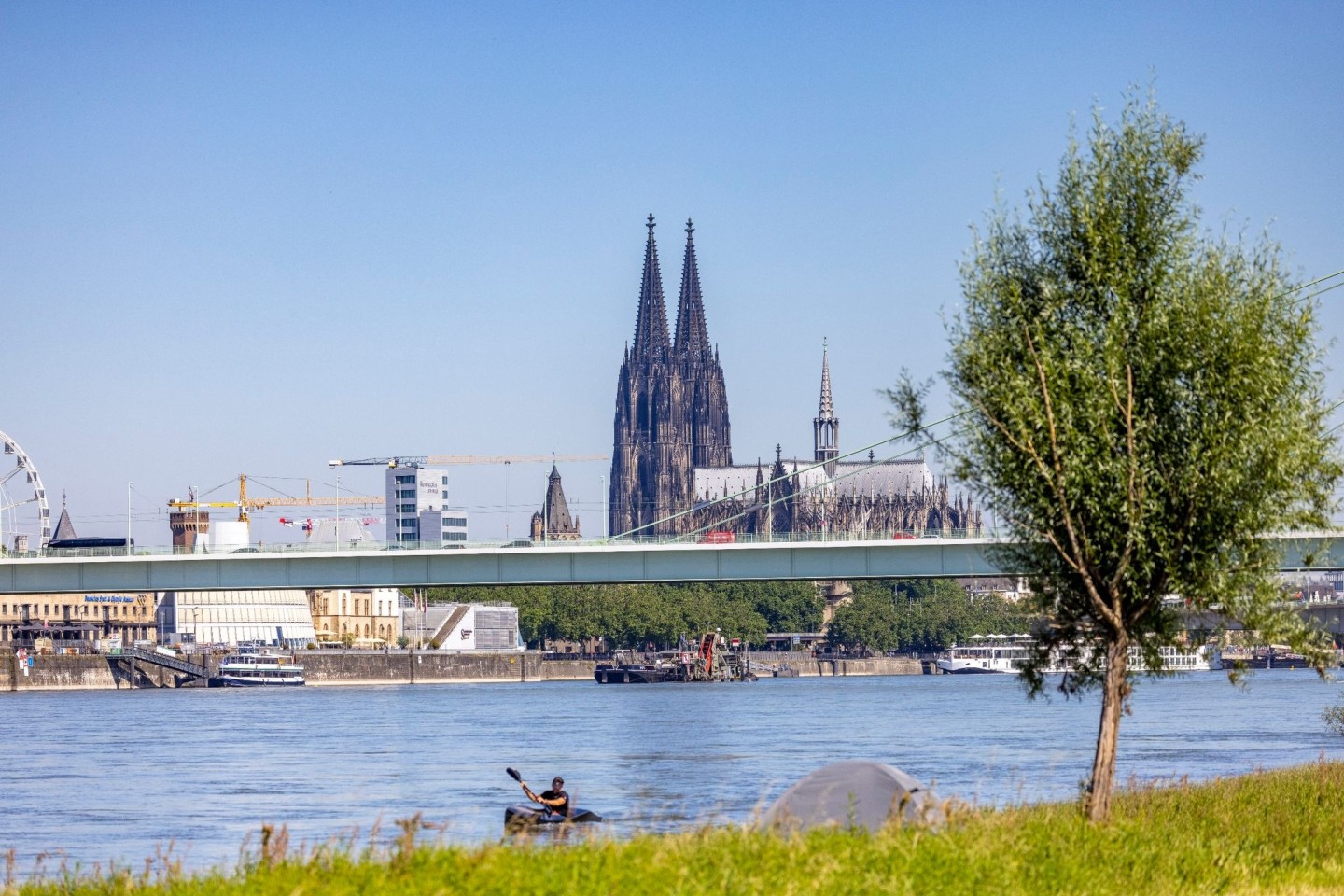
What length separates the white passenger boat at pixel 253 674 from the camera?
475ft

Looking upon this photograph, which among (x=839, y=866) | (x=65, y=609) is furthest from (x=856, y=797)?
(x=65, y=609)

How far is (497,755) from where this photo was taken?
5684 centimetres

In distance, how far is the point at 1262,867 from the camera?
1952 cm

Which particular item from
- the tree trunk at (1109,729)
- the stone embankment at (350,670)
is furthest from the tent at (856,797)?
→ the stone embankment at (350,670)

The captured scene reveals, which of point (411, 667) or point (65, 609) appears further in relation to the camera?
point (65, 609)

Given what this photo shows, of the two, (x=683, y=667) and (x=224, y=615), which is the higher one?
(x=224, y=615)

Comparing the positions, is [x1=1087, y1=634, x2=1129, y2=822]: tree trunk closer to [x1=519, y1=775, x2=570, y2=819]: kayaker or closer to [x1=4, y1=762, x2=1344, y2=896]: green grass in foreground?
[x1=4, y1=762, x2=1344, y2=896]: green grass in foreground

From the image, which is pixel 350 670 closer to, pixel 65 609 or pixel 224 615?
pixel 224 615

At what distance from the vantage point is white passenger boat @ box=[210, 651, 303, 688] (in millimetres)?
144875

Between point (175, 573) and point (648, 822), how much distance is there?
51.7 meters

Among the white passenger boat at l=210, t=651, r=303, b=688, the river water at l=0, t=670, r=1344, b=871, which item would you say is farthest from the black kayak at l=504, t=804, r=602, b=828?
the white passenger boat at l=210, t=651, r=303, b=688

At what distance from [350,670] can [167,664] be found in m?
19.2

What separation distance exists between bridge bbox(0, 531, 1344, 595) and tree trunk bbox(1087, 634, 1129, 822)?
4686 centimetres

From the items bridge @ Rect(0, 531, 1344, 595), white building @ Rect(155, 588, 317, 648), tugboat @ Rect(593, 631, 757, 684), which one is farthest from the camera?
white building @ Rect(155, 588, 317, 648)
